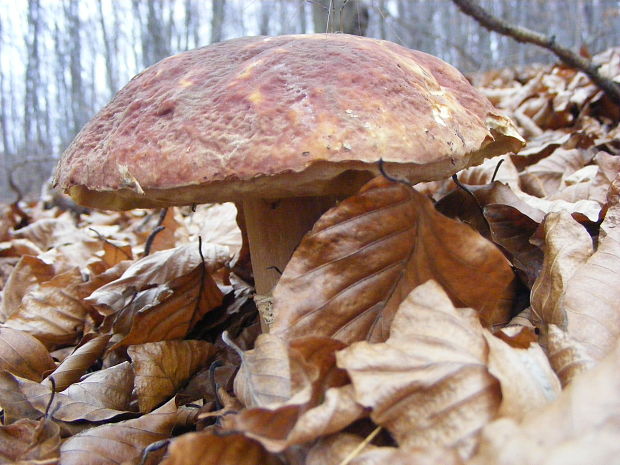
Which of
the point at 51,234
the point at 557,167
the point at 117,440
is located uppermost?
the point at 557,167

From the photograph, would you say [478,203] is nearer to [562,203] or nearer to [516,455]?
[562,203]

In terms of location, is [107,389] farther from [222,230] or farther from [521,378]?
[222,230]

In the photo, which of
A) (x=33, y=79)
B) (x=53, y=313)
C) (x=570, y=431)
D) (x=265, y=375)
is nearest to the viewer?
(x=570, y=431)

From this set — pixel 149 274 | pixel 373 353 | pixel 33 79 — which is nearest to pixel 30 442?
pixel 373 353

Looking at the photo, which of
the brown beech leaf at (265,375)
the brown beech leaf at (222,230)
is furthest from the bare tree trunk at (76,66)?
the brown beech leaf at (265,375)

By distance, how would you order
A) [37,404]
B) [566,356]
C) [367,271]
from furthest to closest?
[37,404], [367,271], [566,356]

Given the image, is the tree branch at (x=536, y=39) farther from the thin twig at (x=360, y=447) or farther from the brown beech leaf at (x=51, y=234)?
the brown beech leaf at (x=51, y=234)
